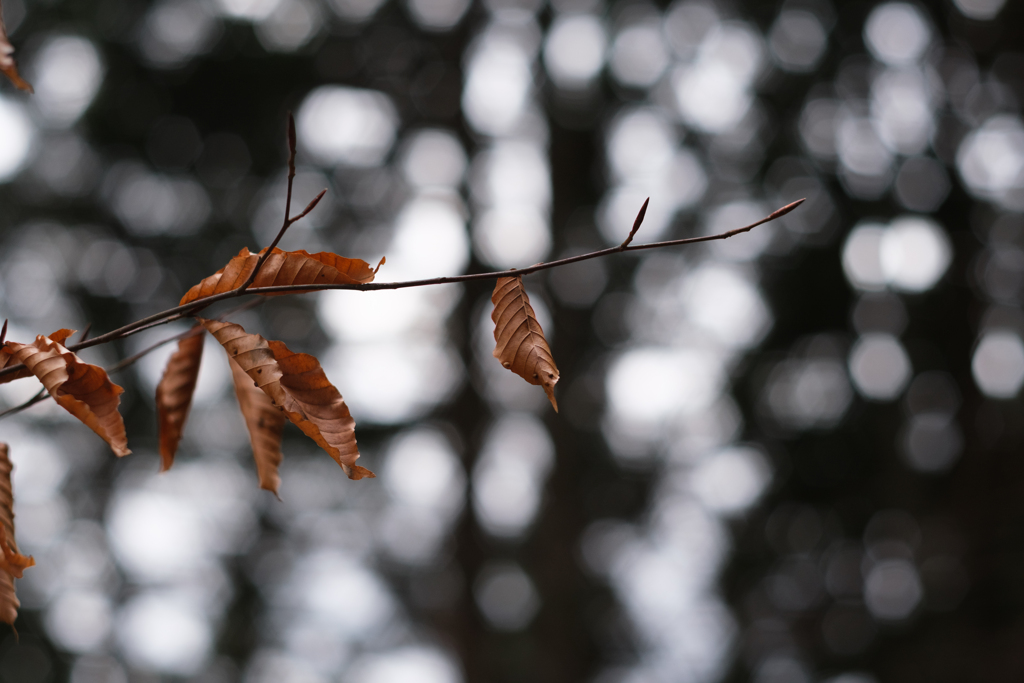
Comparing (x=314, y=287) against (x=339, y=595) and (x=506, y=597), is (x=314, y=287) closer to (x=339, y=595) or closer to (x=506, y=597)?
(x=506, y=597)

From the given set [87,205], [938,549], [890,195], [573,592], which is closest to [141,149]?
[87,205]

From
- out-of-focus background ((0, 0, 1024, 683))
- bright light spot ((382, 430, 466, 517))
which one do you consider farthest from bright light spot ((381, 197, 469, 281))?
bright light spot ((382, 430, 466, 517))

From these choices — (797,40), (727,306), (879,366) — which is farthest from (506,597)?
(797,40)

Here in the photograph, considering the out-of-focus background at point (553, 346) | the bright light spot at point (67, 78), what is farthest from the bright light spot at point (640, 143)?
the bright light spot at point (67, 78)

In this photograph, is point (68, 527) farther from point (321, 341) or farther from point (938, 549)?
point (938, 549)

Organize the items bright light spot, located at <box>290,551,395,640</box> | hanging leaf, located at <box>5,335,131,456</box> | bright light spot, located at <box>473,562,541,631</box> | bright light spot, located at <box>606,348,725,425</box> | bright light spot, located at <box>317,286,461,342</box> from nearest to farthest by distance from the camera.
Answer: hanging leaf, located at <box>5,335,131,456</box> → bright light spot, located at <box>473,562,541,631</box> → bright light spot, located at <box>290,551,395,640</box> → bright light spot, located at <box>317,286,461,342</box> → bright light spot, located at <box>606,348,725,425</box>

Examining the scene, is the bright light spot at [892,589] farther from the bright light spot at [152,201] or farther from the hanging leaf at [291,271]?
the bright light spot at [152,201]

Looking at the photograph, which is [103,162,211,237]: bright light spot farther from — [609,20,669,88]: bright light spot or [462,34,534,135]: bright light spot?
[609,20,669,88]: bright light spot
